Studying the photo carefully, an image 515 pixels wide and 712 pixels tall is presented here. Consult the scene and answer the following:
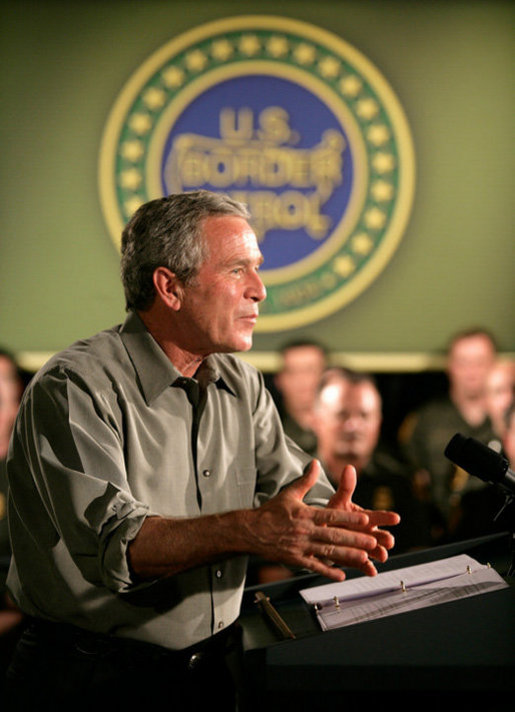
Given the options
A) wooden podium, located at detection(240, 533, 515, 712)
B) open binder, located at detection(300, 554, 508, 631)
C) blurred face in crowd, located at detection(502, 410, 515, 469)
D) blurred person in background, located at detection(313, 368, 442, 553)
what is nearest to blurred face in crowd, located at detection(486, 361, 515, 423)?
blurred face in crowd, located at detection(502, 410, 515, 469)

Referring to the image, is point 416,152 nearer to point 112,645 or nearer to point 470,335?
point 470,335

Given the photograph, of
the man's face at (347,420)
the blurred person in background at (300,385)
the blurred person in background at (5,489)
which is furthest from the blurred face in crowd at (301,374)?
the blurred person in background at (5,489)

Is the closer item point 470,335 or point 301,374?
Result: point 301,374

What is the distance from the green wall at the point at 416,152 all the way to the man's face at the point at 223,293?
2.51 m

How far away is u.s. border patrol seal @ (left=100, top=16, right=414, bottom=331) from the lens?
156 inches

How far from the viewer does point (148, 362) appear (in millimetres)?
1355

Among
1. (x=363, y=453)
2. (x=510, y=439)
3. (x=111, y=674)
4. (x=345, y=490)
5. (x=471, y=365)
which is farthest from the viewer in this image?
(x=471, y=365)

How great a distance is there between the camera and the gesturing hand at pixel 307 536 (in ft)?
3.09

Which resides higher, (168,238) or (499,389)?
(168,238)

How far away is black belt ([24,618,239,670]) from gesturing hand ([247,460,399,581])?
0.32 metres

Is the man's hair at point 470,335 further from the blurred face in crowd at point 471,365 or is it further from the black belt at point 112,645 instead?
the black belt at point 112,645

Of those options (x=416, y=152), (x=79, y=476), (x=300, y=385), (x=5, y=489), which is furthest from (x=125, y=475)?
(x=416, y=152)

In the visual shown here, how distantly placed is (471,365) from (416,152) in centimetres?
113

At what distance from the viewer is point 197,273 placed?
142cm
